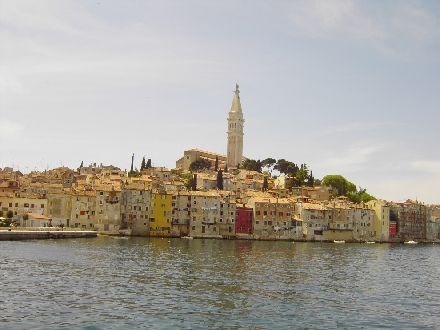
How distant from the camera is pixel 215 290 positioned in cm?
3162

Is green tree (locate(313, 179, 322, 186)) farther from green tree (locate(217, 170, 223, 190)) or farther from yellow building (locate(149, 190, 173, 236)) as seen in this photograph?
yellow building (locate(149, 190, 173, 236))

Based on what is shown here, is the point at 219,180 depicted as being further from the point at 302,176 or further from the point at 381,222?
the point at 381,222

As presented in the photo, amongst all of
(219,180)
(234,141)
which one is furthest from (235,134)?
(219,180)

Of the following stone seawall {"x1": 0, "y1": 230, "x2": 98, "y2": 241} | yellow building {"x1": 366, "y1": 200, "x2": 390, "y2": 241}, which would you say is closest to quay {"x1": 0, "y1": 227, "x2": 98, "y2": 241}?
stone seawall {"x1": 0, "y1": 230, "x2": 98, "y2": 241}

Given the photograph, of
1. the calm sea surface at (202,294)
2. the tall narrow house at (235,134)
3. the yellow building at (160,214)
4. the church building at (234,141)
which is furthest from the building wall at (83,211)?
the tall narrow house at (235,134)

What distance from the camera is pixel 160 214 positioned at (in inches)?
3620

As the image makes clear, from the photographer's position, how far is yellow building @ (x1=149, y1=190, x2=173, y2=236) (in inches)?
3593

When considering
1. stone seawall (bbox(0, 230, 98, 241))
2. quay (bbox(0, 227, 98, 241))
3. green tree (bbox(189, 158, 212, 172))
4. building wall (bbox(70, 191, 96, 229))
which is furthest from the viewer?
green tree (bbox(189, 158, 212, 172))

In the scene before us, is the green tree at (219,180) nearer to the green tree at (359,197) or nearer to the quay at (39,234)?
the green tree at (359,197)

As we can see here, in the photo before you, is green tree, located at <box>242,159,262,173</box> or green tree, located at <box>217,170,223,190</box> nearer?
green tree, located at <box>217,170,223,190</box>

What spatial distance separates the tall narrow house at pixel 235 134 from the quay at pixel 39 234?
83.5 m

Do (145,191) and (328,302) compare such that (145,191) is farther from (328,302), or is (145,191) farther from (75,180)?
(328,302)

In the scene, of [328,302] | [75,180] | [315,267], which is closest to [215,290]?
[328,302]

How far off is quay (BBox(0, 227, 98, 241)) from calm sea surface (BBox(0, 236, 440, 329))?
16.3 metres
